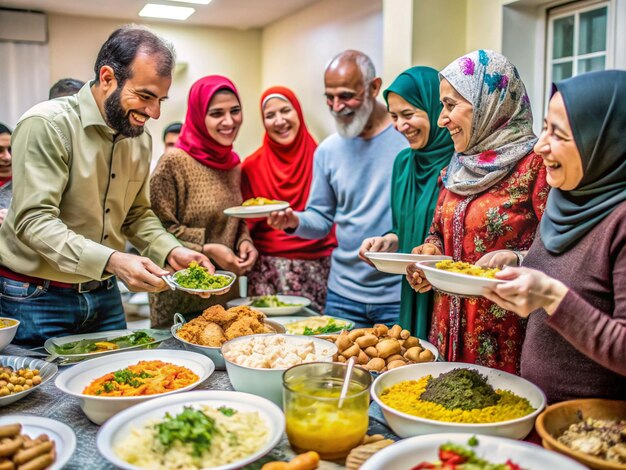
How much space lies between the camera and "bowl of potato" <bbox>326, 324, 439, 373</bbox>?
164 centimetres

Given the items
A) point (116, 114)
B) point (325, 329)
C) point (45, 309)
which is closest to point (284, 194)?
point (325, 329)

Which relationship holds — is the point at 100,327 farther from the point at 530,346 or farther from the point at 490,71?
the point at 490,71

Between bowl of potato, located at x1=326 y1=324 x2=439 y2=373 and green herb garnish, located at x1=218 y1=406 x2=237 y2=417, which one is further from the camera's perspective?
bowl of potato, located at x1=326 y1=324 x2=439 y2=373

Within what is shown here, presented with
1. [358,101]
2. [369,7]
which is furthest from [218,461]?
[369,7]

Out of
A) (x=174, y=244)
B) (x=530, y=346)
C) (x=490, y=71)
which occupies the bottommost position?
(x=530, y=346)

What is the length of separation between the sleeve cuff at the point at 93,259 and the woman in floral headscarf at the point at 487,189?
1.02 meters

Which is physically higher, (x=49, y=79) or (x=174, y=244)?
(x=49, y=79)

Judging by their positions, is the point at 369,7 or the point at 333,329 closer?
the point at 333,329

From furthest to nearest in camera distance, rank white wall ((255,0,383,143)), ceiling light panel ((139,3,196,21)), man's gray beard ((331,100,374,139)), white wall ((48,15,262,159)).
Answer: white wall ((48,15,262,159)) < ceiling light panel ((139,3,196,21)) < white wall ((255,0,383,143)) < man's gray beard ((331,100,374,139))

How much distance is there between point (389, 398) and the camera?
4.54 feet

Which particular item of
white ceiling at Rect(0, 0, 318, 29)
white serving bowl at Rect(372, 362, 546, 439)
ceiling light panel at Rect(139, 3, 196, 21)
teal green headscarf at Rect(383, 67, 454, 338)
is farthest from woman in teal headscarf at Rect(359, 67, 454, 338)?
ceiling light panel at Rect(139, 3, 196, 21)

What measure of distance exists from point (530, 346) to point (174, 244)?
4.68ft

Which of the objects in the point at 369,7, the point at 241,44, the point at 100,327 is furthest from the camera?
the point at 241,44

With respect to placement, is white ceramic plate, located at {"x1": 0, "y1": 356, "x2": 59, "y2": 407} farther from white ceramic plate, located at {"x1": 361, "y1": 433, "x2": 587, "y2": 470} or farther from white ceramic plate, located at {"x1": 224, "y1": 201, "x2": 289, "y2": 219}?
white ceramic plate, located at {"x1": 224, "y1": 201, "x2": 289, "y2": 219}
